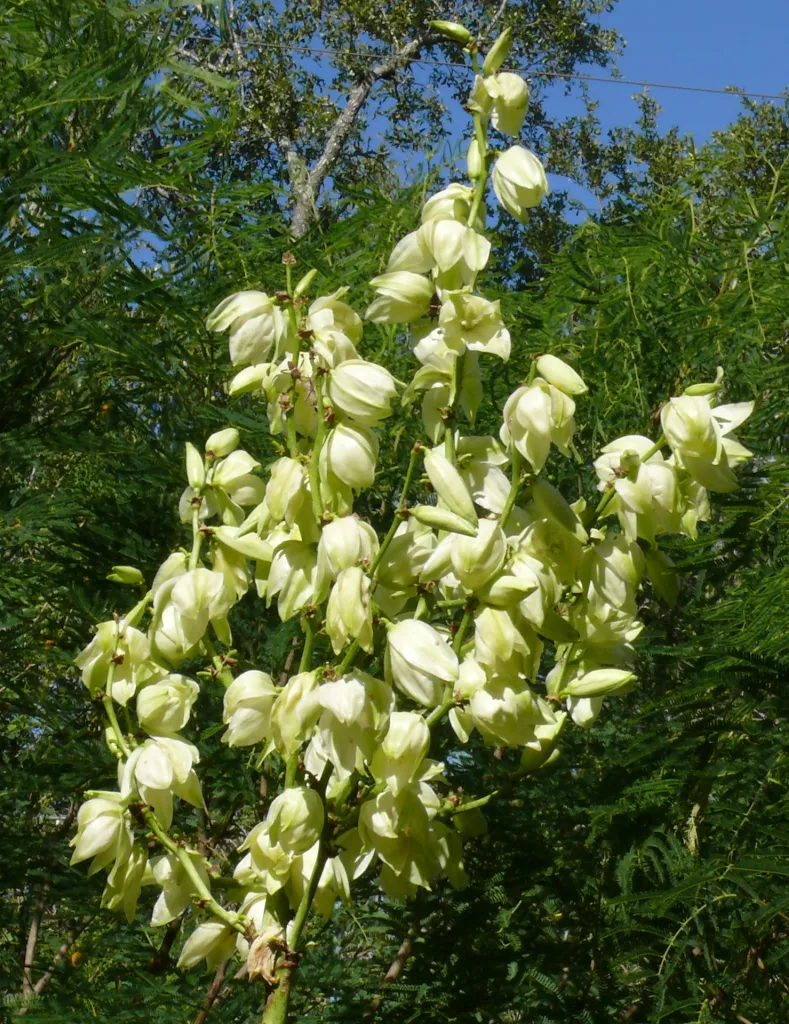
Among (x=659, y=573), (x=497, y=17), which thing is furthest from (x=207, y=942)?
(x=497, y=17)

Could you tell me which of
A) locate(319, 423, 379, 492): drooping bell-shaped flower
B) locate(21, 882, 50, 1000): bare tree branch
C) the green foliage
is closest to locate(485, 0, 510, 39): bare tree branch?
the green foliage

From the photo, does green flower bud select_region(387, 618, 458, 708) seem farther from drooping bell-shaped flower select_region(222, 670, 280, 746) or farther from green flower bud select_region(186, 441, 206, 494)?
green flower bud select_region(186, 441, 206, 494)

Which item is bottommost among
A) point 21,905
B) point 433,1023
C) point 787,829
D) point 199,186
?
point 21,905

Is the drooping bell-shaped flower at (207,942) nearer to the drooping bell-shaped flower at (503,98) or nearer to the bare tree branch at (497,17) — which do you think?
the drooping bell-shaped flower at (503,98)

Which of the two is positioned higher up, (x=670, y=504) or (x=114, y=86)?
(x=114, y=86)

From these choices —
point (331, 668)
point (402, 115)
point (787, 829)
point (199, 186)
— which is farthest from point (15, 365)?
point (402, 115)

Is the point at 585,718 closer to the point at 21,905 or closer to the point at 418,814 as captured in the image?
the point at 418,814

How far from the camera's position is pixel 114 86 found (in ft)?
3.15

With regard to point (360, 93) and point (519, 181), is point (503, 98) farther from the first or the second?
point (360, 93)

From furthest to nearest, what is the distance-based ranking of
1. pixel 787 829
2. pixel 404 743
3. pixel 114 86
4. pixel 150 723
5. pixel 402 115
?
1. pixel 402 115
2. pixel 114 86
3. pixel 787 829
4. pixel 150 723
5. pixel 404 743

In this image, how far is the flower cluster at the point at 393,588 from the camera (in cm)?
49

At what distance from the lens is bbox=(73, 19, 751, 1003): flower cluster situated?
49cm

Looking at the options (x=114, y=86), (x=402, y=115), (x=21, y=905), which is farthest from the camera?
(x=402, y=115)

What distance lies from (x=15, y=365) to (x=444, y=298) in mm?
613
